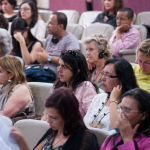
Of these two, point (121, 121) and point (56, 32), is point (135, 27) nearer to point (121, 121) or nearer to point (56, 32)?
point (56, 32)

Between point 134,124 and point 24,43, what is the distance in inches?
100

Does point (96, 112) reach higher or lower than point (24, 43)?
lower

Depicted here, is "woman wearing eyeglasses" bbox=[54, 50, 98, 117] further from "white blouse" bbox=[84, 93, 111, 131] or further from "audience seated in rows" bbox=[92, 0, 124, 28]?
"audience seated in rows" bbox=[92, 0, 124, 28]

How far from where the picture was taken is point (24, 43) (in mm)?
3863

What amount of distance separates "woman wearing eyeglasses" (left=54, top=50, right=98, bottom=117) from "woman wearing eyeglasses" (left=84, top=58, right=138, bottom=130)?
16 cm

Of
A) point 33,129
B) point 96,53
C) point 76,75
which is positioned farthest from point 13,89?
point 96,53

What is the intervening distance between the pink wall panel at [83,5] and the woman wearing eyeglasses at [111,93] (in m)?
4.17

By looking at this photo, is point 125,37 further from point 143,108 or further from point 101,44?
point 143,108

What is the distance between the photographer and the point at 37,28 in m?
5.02

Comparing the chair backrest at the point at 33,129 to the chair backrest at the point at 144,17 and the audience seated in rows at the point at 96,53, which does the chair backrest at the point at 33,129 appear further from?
the chair backrest at the point at 144,17

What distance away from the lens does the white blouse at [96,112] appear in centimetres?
210

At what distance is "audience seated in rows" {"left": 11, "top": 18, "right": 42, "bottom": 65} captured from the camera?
3852 millimetres

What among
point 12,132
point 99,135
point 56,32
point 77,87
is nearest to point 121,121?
point 99,135

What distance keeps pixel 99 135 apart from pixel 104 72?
1.73ft
